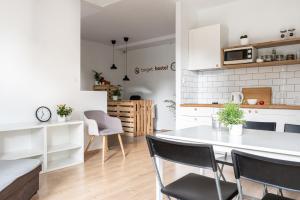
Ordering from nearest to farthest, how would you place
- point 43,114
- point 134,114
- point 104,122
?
1. point 43,114
2. point 104,122
3. point 134,114

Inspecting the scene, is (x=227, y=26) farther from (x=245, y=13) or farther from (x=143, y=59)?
(x=143, y=59)

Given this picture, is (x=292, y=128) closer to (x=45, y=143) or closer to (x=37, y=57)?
(x=45, y=143)

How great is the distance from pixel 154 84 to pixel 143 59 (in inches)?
37.0

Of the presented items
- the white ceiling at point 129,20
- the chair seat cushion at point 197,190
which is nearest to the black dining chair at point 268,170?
the chair seat cushion at point 197,190

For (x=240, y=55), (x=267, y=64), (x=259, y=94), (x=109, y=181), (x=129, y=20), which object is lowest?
(x=109, y=181)

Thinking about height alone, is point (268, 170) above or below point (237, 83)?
below

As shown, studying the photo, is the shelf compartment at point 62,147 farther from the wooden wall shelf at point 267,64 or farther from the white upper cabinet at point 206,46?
the wooden wall shelf at point 267,64

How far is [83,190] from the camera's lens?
→ 8.04 feet

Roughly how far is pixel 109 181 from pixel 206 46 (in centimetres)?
277

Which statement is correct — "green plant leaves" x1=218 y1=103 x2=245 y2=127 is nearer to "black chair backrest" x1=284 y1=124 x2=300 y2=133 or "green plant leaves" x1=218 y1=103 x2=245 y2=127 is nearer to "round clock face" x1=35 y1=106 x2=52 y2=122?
"black chair backrest" x1=284 y1=124 x2=300 y2=133

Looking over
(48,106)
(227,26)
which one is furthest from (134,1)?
(48,106)

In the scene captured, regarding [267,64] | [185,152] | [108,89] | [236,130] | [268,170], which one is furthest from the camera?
[108,89]

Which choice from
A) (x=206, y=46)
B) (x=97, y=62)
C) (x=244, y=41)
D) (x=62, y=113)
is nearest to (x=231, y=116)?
(x=62, y=113)

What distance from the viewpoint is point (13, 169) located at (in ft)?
6.55
